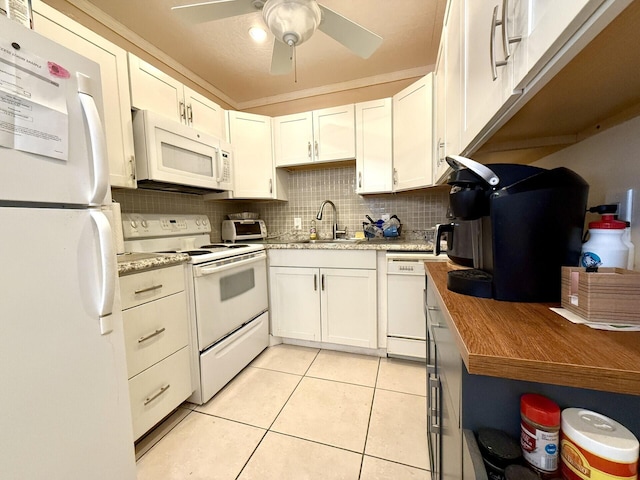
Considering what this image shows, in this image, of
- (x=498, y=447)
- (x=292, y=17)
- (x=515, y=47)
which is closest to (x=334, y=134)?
(x=292, y=17)

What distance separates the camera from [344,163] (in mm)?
2516

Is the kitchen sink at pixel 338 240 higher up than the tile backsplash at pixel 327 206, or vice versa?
the tile backsplash at pixel 327 206

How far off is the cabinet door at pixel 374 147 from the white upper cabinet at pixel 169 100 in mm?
1249

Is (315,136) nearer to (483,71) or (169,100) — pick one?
(169,100)

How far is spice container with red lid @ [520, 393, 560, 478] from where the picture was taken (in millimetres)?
406

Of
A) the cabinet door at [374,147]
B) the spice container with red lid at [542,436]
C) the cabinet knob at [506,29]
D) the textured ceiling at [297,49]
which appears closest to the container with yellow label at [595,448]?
the spice container with red lid at [542,436]

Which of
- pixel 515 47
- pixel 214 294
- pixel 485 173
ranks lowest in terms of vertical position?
pixel 214 294

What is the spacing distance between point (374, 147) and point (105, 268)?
2.06 metres

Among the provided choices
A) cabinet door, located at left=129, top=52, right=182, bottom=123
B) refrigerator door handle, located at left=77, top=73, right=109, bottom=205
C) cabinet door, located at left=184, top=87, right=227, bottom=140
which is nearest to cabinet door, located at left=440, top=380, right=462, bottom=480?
refrigerator door handle, located at left=77, top=73, right=109, bottom=205

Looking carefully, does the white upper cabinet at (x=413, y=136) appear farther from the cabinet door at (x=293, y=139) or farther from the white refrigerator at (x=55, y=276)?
the white refrigerator at (x=55, y=276)

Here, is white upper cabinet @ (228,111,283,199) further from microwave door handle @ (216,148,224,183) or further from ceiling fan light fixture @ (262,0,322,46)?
ceiling fan light fixture @ (262,0,322,46)

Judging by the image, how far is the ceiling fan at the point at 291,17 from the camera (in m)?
1.19

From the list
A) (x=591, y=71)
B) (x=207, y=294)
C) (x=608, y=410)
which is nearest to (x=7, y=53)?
(x=207, y=294)

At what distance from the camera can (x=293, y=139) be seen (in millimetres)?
2449
